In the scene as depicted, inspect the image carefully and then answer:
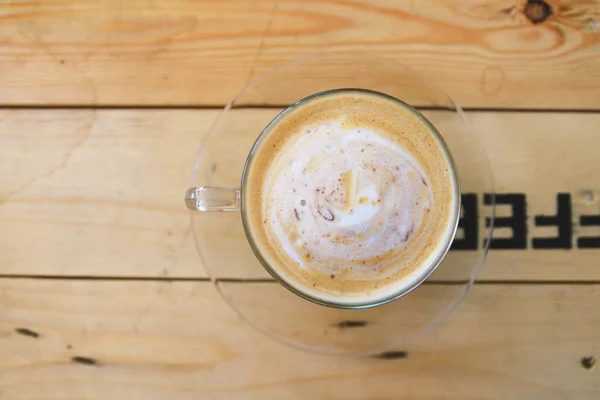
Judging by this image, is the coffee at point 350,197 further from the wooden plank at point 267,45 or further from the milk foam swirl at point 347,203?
the wooden plank at point 267,45

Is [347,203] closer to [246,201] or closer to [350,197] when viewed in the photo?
[350,197]

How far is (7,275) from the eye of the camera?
0.96m

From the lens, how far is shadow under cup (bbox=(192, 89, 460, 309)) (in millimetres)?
823

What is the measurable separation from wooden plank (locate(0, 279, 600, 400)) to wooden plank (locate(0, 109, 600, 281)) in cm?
4

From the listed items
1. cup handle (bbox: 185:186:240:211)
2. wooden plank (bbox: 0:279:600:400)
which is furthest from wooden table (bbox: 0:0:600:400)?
cup handle (bbox: 185:186:240:211)

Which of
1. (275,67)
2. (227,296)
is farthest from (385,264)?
(275,67)

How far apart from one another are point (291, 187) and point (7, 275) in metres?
0.54

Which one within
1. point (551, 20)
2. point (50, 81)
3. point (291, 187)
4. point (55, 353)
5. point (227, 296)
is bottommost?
point (55, 353)

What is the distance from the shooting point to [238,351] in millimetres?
933

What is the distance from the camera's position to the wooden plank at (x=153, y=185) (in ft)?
3.03

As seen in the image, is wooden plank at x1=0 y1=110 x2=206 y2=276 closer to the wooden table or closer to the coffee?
the wooden table

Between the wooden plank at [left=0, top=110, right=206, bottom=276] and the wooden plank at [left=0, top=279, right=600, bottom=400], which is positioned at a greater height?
the wooden plank at [left=0, top=110, right=206, bottom=276]

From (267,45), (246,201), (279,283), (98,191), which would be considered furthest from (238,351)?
(267,45)

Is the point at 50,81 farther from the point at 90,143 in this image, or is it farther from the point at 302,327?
the point at 302,327
